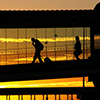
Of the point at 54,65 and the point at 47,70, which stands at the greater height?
the point at 54,65

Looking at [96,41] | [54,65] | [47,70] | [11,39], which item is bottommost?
[47,70]

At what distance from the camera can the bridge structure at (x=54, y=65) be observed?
89.2ft

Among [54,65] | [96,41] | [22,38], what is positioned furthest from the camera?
[22,38]

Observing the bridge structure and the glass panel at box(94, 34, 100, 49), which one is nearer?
the bridge structure

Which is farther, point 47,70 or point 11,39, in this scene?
point 11,39

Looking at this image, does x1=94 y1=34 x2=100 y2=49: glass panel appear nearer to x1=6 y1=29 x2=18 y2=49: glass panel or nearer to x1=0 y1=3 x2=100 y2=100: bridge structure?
x1=0 y1=3 x2=100 y2=100: bridge structure

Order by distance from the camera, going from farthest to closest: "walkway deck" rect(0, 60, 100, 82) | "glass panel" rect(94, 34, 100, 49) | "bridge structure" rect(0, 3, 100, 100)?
1. "glass panel" rect(94, 34, 100, 49)
2. "bridge structure" rect(0, 3, 100, 100)
3. "walkway deck" rect(0, 60, 100, 82)

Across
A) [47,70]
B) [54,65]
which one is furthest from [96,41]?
[47,70]

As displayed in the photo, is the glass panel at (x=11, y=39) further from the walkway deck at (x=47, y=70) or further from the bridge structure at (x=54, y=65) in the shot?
the walkway deck at (x=47, y=70)

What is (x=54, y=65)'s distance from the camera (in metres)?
28.1

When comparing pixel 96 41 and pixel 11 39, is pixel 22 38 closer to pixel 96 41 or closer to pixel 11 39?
pixel 11 39

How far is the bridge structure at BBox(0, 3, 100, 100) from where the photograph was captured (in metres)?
27.2

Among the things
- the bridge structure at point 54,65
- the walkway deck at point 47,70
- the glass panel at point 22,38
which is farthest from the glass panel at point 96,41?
the walkway deck at point 47,70

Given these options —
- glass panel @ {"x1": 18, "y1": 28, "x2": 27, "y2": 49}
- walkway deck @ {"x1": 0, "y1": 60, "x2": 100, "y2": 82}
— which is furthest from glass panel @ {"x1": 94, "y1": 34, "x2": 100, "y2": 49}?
walkway deck @ {"x1": 0, "y1": 60, "x2": 100, "y2": 82}
